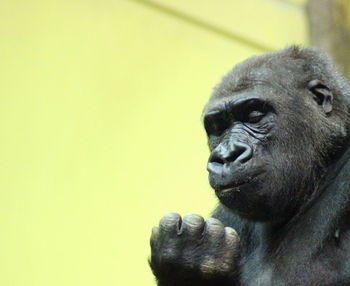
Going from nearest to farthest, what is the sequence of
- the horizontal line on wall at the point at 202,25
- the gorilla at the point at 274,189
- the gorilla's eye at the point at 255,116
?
the gorilla at the point at 274,189 < the gorilla's eye at the point at 255,116 < the horizontal line on wall at the point at 202,25

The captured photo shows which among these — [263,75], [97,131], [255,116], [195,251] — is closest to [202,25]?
[97,131]

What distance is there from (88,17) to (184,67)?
75cm

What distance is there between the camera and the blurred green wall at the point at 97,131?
17.6 ft

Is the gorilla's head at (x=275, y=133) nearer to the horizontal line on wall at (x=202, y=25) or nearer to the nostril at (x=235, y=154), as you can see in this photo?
the nostril at (x=235, y=154)

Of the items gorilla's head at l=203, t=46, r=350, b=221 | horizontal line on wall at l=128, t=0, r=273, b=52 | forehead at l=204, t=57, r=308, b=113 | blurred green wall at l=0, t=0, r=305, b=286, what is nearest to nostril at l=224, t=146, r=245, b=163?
gorilla's head at l=203, t=46, r=350, b=221

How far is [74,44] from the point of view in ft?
18.8

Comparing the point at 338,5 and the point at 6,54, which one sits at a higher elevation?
the point at 338,5

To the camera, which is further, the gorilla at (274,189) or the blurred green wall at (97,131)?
the blurred green wall at (97,131)

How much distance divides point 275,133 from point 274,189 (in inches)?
9.3

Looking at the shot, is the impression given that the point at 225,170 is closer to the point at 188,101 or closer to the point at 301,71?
the point at 301,71

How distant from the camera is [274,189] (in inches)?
130

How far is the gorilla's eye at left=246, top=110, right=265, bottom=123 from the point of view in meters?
3.44

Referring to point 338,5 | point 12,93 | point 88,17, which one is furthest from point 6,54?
point 338,5

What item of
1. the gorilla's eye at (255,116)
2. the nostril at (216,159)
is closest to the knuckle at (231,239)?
the nostril at (216,159)
